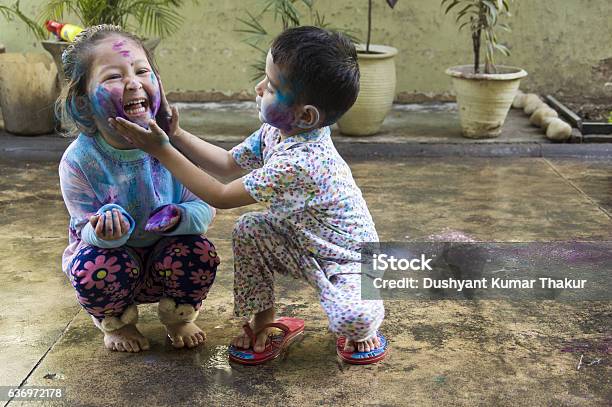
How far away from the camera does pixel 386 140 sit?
5887 millimetres

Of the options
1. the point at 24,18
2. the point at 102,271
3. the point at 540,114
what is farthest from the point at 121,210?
the point at 540,114

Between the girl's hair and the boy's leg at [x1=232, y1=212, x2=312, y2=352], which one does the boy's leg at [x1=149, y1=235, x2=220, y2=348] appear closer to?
the boy's leg at [x1=232, y1=212, x2=312, y2=352]

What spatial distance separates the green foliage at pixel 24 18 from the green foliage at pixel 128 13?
136mm

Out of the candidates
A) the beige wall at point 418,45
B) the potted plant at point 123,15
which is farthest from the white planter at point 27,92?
the beige wall at point 418,45

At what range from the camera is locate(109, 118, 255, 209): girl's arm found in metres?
2.49

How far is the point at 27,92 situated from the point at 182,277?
12.0ft

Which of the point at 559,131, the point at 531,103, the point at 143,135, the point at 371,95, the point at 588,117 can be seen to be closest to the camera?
the point at 143,135

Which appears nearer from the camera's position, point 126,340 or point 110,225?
point 110,225

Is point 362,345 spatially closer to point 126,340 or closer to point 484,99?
point 126,340

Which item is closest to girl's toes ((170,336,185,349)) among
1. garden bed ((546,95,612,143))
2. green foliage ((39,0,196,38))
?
green foliage ((39,0,196,38))

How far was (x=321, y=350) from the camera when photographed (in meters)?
2.87

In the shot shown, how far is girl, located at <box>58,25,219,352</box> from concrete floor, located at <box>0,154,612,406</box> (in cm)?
18

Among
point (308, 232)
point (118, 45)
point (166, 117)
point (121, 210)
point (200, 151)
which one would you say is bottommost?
point (308, 232)

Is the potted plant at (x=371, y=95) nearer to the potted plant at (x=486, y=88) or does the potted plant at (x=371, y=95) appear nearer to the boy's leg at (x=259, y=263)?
the potted plant at (x=486, y=88)
